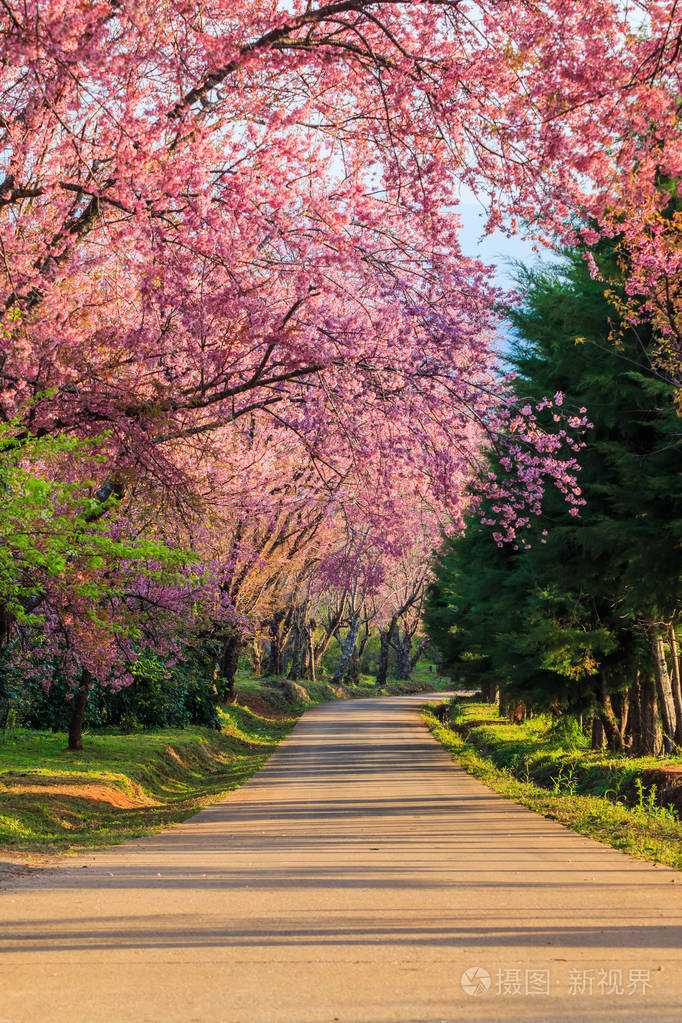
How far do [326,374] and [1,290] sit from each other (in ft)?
13.0

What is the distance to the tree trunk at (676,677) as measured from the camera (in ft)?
57.0

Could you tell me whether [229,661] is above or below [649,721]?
above

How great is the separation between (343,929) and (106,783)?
10.8 meters

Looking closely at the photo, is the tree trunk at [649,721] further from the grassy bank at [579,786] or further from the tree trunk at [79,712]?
the tree trunk at [79,712]

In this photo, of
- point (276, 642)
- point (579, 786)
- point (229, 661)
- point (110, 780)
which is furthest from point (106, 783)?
point (276, 642)

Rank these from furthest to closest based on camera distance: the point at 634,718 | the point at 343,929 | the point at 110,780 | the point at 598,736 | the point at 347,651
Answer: the point at 347,651 < the point at 598,736 < the point at 634,718 < the point at 110,780 < the point at 343,929

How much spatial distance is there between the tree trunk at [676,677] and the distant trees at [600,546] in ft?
0.18

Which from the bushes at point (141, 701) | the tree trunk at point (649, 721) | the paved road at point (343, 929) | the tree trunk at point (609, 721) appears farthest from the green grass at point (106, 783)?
the tree trunk at point (649, 721)

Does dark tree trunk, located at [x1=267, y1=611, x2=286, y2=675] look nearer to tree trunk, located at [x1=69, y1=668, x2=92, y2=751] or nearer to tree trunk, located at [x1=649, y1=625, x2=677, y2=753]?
tree trunk, located at [x1=69, y1=668, x2=92, y2=751]

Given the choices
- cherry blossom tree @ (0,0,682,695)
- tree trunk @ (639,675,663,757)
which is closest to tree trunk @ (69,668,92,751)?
cherry blossom tree @ (0,0,682,695)

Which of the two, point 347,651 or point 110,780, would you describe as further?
point 347,651

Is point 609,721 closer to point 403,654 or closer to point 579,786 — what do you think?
point 579,786

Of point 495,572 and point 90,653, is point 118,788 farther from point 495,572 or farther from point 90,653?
point 495,572

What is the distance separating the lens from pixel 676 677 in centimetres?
1948
